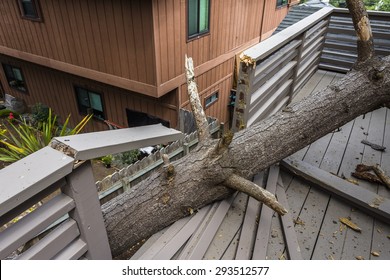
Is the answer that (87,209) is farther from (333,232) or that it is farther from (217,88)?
(217,88)

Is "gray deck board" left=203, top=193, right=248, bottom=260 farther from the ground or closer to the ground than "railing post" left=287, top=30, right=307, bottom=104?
closer to the ground

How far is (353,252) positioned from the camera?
201cm

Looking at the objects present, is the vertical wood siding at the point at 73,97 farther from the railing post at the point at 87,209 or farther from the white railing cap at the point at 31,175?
the white railing cap at the point at 31,175

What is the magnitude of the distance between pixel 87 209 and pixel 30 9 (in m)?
7.74

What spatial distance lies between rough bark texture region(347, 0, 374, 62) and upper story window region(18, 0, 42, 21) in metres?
7.06

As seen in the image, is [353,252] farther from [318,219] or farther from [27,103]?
[27,103]

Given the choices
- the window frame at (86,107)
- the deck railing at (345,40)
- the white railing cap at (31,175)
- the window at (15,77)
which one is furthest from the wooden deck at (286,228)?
the window at (15,77)

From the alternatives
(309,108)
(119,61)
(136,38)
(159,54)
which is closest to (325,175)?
(309,108)

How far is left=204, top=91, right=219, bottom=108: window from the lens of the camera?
780 centimetres

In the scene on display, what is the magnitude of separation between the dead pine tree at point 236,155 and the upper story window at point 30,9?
20.6 feet

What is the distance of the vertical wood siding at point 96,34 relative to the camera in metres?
5.31

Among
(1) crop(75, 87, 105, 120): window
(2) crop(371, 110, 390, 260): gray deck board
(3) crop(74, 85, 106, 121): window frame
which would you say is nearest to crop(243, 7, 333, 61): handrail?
(2) crop(371, 110, 390, 260): gray deck board

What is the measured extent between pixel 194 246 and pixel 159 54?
14.5 ft

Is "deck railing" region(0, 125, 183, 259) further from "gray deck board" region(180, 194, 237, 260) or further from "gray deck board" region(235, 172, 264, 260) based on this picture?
"gray deck board" region(235, 172, 264, 260)
